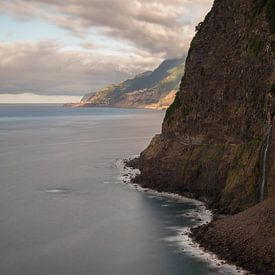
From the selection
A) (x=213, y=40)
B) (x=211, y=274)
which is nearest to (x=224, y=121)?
(x=213, y=40)

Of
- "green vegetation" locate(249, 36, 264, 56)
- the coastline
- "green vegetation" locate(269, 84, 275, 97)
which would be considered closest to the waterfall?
"green vegetation" locate(269, 84, 275, 97)

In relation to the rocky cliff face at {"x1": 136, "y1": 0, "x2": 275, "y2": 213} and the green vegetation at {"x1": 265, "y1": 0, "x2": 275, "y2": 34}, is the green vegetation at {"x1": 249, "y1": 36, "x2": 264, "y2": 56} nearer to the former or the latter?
the rocky cliff face at {"x1": 136, "y1": 0, "x2": 275, "y2": 213}

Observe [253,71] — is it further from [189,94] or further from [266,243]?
[266,243]

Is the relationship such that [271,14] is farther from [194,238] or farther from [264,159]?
[194,238]

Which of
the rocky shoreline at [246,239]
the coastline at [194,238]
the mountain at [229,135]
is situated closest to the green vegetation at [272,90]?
the mountain at [229,135]

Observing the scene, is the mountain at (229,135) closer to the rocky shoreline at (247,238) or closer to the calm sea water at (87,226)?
the rocky shoreline at (247,238)

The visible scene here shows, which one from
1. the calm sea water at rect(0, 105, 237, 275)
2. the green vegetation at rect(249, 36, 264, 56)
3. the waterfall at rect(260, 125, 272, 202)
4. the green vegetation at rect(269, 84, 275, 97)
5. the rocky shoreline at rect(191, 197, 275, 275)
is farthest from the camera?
the green vegetation at rect(249, 36, 264, 56)

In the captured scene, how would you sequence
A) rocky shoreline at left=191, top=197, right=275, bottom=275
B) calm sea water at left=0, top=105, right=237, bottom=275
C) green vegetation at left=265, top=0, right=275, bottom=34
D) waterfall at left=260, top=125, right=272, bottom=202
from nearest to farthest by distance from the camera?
rocky shoreline at left=191, top=197, right=275, bottom=275 < calm sea water at left=0, top=105, right=237, bottom=275 < waterfall at left=260, top=125, right=272, bottom=202 < green vegetation at left=265, top=0, right=275, bottom=34
